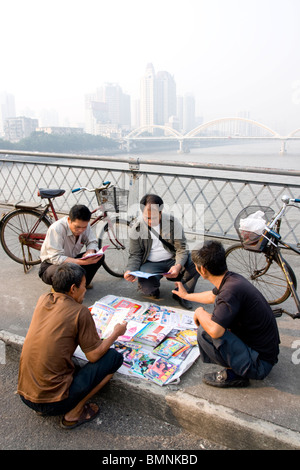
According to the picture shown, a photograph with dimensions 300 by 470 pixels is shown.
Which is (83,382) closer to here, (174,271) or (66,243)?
(174,271)

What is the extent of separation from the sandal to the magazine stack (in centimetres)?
31

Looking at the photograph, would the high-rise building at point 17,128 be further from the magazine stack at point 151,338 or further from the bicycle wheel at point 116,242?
the magazine stack at point 151,338

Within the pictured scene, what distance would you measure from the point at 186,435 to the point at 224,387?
38 cm

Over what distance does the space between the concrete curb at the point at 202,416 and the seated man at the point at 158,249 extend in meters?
1.18

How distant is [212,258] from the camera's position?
2236mm

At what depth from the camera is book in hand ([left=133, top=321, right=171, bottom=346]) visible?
2.71 metres

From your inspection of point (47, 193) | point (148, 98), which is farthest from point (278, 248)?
point (148, 98)

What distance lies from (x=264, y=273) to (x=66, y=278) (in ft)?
7.26

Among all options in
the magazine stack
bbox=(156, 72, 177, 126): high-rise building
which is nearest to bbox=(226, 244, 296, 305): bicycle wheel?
the magazine stack

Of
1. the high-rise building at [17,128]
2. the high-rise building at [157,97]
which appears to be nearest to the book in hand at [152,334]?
the high-rise building at [17,128]

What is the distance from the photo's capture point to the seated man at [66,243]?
3.31 m

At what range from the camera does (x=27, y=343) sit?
6.97ft

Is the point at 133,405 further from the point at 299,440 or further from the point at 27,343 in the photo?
the point at 299,440

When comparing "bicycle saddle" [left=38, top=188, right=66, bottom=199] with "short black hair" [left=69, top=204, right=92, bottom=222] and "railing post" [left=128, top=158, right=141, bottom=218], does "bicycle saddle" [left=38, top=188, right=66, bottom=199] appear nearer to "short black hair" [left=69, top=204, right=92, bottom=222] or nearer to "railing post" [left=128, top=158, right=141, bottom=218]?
"short black hair" [left=69, top=204, right=92, bottom=222]
